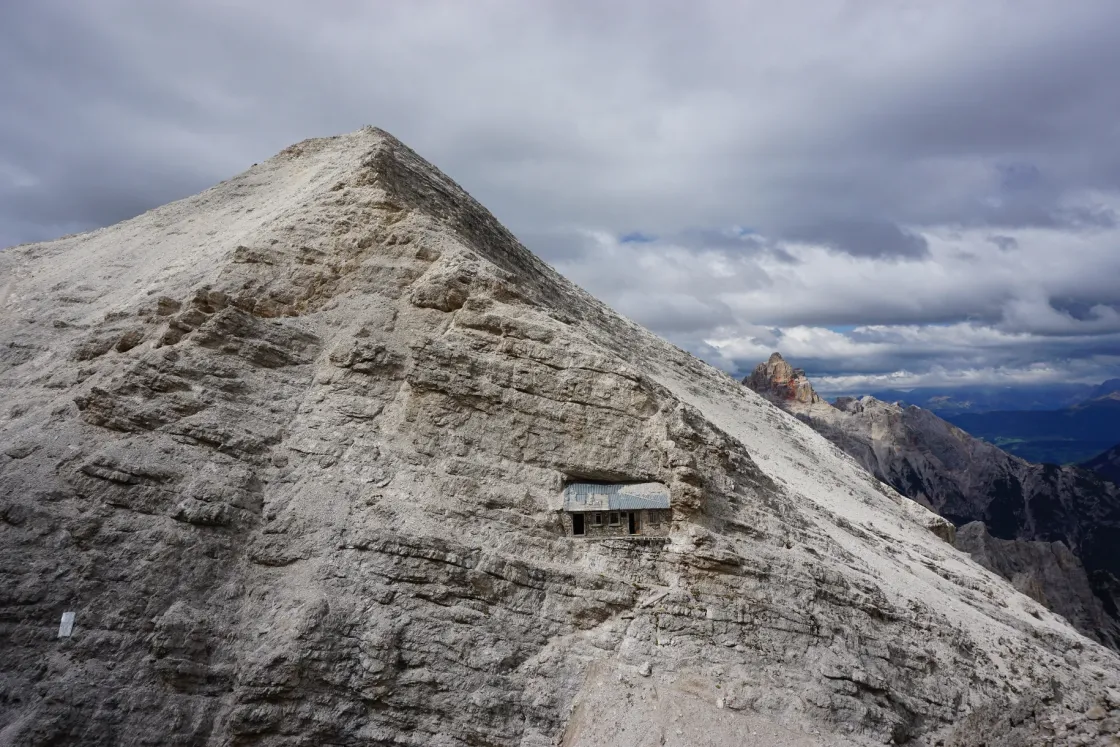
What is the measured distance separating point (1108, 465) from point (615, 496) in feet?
698

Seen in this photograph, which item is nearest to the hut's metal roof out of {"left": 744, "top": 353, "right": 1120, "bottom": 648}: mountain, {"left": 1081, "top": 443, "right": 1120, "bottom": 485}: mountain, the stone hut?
the stone hut

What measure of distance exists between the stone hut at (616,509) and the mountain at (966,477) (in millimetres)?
91028

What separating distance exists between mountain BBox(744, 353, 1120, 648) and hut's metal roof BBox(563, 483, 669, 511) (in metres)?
91.1

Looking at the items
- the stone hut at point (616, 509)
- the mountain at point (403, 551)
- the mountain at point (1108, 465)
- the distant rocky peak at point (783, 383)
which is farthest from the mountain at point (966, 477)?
the stone hut at point (616, 509)

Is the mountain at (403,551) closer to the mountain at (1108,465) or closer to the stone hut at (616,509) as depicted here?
the stone hut at (616,509)

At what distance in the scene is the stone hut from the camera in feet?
66.0

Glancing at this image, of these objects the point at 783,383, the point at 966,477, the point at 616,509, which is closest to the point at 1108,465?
the point at 966,477

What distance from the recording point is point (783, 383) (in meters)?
116

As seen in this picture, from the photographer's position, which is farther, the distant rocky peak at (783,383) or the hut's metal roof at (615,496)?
the distant rocky peak at (783,383)

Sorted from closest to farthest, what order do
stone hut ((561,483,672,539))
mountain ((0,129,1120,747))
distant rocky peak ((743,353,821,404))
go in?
1. mountain ((0,129,1120,747))
2. stone hut ((561,483,672,539))
3. distant rocky peak ((743,353,821,404))

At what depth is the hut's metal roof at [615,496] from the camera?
20141mm

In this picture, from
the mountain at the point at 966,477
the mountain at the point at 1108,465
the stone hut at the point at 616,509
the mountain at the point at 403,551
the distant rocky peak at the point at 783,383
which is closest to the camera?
the mountain at the point at 403,551

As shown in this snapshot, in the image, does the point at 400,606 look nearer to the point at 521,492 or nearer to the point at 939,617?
the point at 521,492

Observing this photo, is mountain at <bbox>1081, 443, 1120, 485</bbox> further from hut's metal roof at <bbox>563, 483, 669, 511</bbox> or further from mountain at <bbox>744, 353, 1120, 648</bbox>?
hut's metal roof at <bbox>563, 483, 669, 511</bbox>
